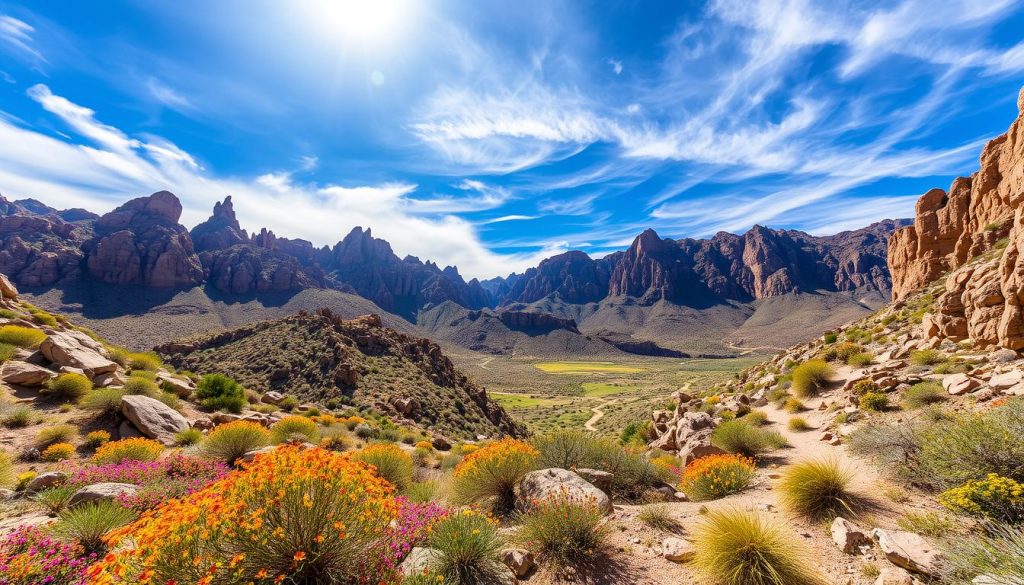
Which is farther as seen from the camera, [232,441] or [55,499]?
[232,441]

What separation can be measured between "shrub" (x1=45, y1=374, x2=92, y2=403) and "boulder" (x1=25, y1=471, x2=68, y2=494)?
6.31 metres

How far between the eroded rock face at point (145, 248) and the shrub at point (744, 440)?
13928cm

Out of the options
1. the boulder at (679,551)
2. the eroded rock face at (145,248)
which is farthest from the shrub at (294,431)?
the eroded rock face at (145,248)

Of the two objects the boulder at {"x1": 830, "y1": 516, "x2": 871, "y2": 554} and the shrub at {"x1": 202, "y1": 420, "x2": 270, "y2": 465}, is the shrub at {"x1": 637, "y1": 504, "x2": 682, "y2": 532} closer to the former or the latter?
the boulder at {"x1": 830, "y1": 516, "x2": 871, "y2": 554}

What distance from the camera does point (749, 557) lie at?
15.3 ft

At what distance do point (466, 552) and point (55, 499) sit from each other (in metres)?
6.84

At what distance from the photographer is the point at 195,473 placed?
308 inches

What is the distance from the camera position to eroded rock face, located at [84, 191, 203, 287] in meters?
98.9

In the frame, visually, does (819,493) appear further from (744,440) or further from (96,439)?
(96,439)

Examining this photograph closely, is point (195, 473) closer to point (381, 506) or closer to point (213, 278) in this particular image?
point (381, 506)

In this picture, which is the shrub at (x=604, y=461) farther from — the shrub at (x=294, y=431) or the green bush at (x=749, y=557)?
the shrub at (x=294, y=431)

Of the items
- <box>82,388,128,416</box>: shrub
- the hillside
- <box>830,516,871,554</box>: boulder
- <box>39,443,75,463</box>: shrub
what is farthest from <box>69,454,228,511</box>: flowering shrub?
the hillside

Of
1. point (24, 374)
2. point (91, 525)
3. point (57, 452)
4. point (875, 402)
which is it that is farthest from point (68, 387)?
point (875, 402)

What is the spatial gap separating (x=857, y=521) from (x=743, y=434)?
19.7 feet
